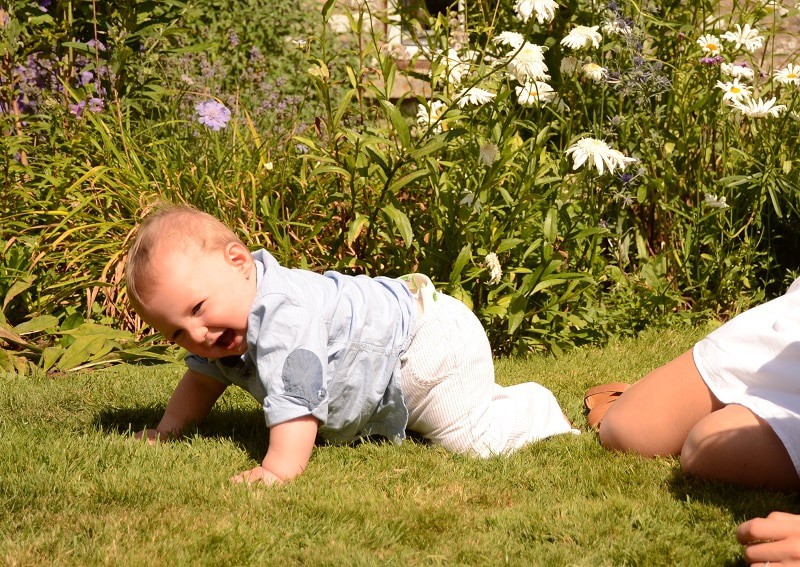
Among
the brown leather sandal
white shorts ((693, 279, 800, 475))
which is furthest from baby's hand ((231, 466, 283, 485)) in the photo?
white shorts ((693, 279, 800, 475))

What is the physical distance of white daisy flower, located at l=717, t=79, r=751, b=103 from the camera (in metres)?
4.59

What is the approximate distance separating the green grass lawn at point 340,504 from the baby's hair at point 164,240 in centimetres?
49

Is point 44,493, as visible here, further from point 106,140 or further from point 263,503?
point 106,140

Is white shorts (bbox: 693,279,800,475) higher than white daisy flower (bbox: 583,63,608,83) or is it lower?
lower

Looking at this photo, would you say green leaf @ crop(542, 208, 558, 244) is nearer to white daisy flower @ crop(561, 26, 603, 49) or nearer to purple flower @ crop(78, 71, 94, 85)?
white daisy flower @ crop(561, 26, 603, 49)

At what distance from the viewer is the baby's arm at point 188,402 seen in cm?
313

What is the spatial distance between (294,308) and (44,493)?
2.68 feet

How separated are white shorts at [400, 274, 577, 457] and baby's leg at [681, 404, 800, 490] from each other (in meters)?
0.59

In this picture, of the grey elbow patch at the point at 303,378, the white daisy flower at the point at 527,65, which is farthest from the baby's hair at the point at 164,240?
the white daisy flower at the point at 527,65

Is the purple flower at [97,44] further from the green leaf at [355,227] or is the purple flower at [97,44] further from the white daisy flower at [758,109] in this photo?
the white daisy flower at [758,109]

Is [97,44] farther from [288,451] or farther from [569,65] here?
[288,451]

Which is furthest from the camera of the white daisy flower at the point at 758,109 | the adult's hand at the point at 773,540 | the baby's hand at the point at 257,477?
the white daisy flower at the point at 758,109

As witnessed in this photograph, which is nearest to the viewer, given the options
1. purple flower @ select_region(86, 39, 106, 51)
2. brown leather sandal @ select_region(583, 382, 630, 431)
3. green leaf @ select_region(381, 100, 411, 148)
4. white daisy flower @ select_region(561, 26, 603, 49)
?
brown leather sandal @ select_region(583, 382, 630, 431)

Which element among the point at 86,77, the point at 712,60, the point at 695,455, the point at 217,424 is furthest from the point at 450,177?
the point at 86,77
